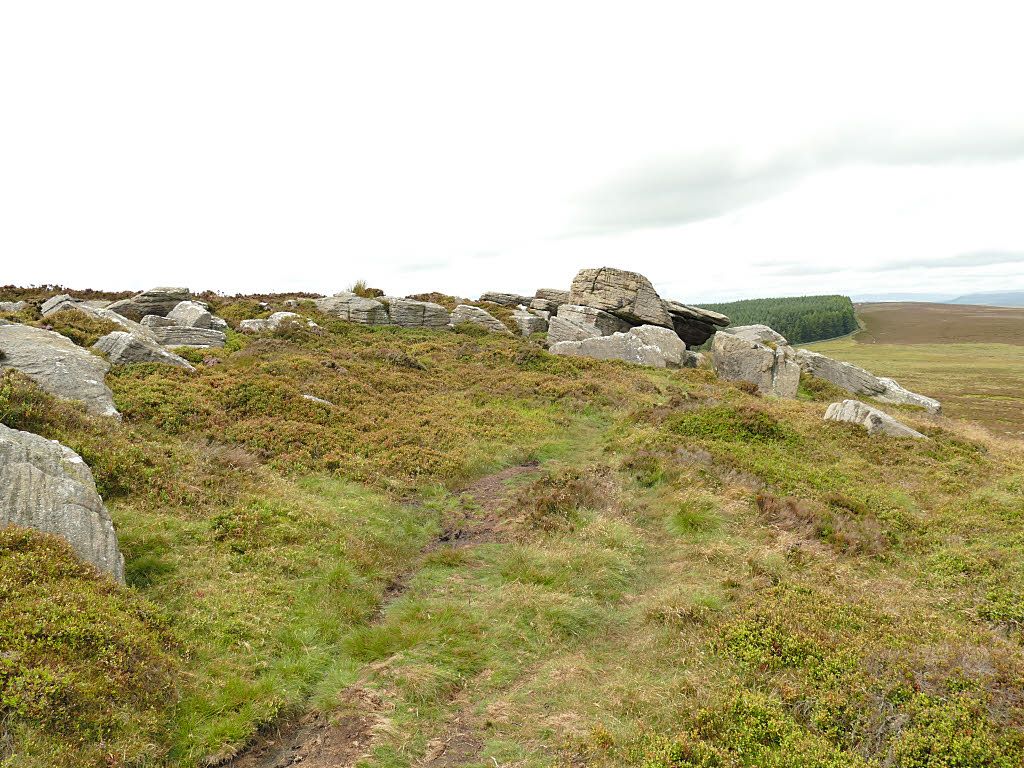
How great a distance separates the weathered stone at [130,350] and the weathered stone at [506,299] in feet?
131

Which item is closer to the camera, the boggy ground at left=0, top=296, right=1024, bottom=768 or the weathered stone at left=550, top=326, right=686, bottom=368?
the boggy ground at left=0, top=296, right=1024, bottom=768

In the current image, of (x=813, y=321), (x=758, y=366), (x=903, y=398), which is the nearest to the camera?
(x=758, y=366)

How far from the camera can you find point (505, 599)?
400 inches

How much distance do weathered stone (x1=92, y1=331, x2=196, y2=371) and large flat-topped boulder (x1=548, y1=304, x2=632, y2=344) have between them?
28.0 meters

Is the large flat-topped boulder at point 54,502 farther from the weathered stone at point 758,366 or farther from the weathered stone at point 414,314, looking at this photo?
the weathered stone at point 414,314

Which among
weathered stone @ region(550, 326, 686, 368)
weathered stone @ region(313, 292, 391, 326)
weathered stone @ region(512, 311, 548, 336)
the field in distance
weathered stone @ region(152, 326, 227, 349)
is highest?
weathered stone @ region(313, 292, 391, 326)

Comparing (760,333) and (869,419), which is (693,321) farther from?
(869,419)

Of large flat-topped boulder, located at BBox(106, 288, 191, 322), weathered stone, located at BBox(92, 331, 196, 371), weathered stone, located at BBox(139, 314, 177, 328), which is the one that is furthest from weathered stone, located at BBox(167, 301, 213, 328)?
weathered stone, located at BBox(92, 331, 196, 371)

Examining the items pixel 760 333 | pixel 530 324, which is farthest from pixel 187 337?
pixel 760 333

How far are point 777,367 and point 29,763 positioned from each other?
3885cm

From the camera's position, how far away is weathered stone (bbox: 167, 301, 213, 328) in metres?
32.2

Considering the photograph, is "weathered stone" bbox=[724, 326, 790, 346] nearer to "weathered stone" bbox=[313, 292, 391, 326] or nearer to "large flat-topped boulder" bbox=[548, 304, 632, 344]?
"large flat-topped boulder" bbox=[548, 304, 632, 344]

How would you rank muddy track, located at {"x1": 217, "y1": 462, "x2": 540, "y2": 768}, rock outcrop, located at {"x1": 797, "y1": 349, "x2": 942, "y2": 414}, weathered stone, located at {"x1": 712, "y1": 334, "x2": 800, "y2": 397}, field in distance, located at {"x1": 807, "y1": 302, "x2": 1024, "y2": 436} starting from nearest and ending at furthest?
muddy track, located at {"x1": 217, "y1": 462, "x2": 540, "y2": 768}, weathered stone, located at {"x1": 712, "y1": 334, "x2": 800, "y2": 397}, rock outcrop, located at {"x1": 797, "y1": 349, "x2": 942, "y2": 414}, field in distance, located at {"x1": 807, "y1": 302, "x2": 1024, "y2": 436}

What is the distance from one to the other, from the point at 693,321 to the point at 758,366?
12281mm
